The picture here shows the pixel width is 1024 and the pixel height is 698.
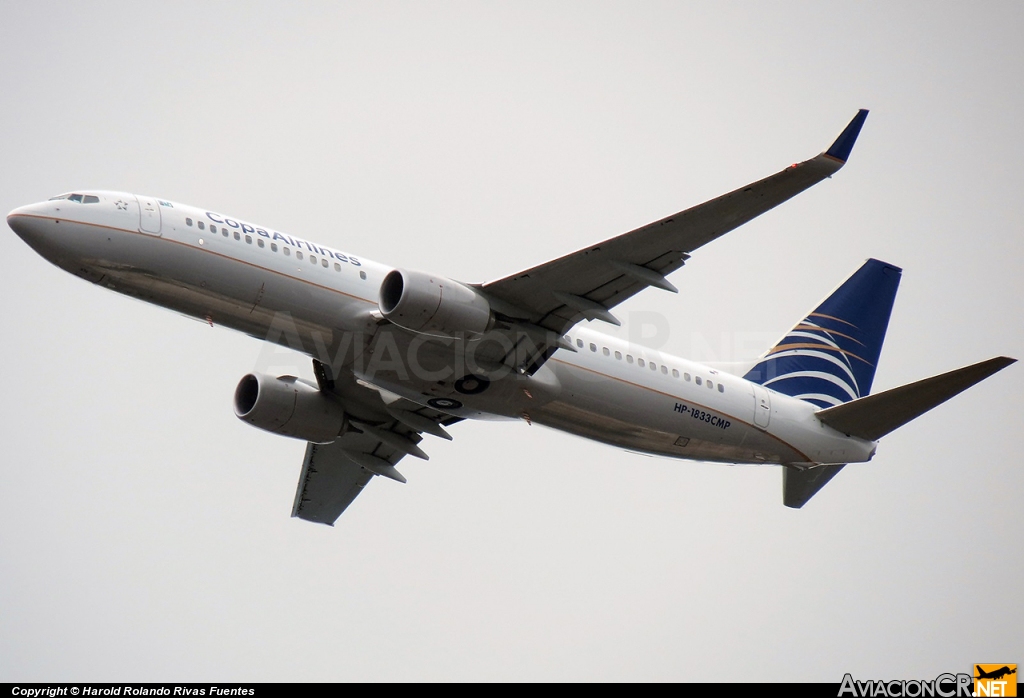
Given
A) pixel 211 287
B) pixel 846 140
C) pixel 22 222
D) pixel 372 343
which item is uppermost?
pixel 846 140

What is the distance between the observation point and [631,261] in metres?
24.7

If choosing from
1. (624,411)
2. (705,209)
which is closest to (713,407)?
(624,411)

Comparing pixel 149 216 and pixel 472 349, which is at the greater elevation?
pixel 149 216

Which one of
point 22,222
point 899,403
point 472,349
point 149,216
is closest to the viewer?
point 22,222

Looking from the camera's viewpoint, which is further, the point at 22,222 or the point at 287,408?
the point at 287,408

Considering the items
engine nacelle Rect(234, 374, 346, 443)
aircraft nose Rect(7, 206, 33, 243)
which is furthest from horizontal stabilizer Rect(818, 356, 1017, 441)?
aircraft nose Rect(7, 206, 33, 243)

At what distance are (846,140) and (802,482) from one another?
Answer: 45.5 ft

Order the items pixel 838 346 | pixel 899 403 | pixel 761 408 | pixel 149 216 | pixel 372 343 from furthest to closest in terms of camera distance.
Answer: pixel 838 346
pixel 761 408
pixel 899 403
pixel 372 343
pixel 149 216

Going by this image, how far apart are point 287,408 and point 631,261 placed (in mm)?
10570

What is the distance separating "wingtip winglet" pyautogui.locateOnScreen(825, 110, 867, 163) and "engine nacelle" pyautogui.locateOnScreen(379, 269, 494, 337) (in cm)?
850

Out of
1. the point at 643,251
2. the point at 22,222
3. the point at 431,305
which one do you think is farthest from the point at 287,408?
the point at 643,251

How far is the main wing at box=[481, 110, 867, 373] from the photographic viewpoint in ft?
Result: 70.6

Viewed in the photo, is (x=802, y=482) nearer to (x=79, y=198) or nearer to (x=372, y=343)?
(x=372, y=343)

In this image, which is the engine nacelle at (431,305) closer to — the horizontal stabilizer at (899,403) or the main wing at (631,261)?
the main wing at (631,261)
